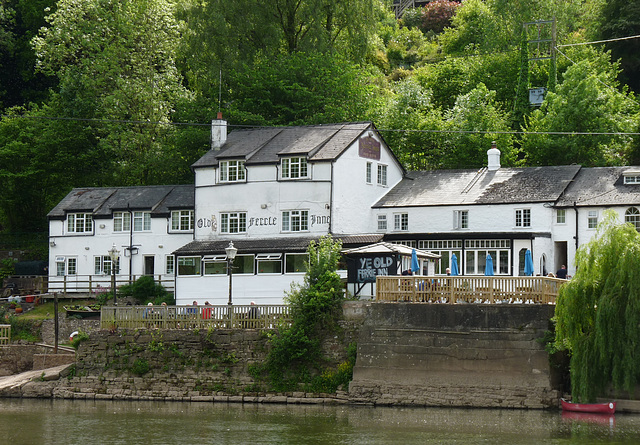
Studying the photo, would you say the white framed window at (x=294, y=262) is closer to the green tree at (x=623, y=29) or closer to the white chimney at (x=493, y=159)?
the white chimney at (x=493, y=159)

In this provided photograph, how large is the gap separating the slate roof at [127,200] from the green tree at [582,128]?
2190 cm

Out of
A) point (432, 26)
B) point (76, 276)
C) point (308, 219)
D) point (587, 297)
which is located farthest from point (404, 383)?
point (432, 26)

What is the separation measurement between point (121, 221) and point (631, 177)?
98.8 feet

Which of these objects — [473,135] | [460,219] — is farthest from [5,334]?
[473,135]

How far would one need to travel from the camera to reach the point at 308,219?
5650cm

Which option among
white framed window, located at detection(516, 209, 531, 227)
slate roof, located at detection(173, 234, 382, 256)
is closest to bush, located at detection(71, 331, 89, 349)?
slate roof, located at detection(173, 234, 382, 256)

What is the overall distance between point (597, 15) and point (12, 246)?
4746 centimetres

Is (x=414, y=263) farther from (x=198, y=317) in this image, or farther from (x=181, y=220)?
(x=181, y=220)

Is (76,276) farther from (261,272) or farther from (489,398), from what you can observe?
(489,398)

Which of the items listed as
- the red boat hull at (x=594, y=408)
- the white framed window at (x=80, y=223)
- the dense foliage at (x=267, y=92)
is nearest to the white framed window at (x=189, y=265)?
the white framed window at (x=80, y=223)

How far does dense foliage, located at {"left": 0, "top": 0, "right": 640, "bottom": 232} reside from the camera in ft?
223

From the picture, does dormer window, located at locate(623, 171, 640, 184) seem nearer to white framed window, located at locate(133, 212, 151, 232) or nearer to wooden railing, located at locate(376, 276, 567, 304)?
wooden railing, located at locate(376, 276, 567, 304)

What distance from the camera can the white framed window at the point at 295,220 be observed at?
186ft

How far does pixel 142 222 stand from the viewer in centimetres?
6444
